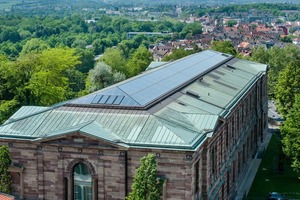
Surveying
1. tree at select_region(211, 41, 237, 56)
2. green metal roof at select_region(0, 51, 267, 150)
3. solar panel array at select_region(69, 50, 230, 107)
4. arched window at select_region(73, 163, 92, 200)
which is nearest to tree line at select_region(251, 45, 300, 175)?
tree at select_region(211, 41, 237, 56)

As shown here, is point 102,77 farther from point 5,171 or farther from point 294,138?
point 5,171

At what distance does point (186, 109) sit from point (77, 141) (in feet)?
45.3

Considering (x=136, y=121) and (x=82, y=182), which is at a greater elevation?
(x=136, y=121)

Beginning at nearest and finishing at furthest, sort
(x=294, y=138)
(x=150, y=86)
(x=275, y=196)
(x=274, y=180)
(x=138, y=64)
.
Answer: (x=150, y=86) < (x=275, y=196) < (x=294, y=138) < (x=274, y=180) < (x=138, y=64)

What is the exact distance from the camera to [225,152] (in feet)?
209

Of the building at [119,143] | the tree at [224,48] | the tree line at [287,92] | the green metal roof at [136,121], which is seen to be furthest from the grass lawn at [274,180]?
the tree at [224,48]

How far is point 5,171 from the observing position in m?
52.4

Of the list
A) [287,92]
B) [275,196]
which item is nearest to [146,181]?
[275,196]

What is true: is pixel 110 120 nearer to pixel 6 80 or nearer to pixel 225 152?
pixel 225 152

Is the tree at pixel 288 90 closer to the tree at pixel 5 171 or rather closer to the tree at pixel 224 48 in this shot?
the tree at pixel 224 48

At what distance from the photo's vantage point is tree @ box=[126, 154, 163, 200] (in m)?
46.4

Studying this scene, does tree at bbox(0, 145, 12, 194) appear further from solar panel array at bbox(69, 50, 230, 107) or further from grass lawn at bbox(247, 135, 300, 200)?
grass lawn at bbox(247, 135, 300, 200)

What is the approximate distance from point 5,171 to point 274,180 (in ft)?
132

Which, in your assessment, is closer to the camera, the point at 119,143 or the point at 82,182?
the point at 119,143
